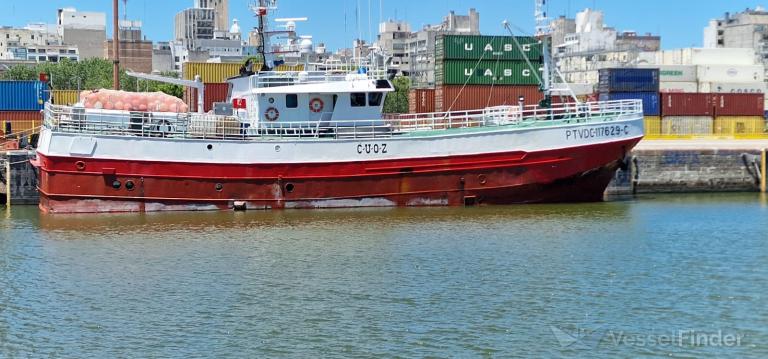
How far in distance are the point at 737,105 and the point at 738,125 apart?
99 cm

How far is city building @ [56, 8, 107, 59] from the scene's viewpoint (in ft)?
518

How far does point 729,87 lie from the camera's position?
284 feet

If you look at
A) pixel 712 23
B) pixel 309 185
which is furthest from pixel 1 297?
pixel 712 23

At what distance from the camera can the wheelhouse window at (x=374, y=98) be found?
31.8 meters

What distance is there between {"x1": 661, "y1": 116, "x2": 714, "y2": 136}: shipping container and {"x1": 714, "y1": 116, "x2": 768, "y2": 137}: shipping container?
15.3 inches

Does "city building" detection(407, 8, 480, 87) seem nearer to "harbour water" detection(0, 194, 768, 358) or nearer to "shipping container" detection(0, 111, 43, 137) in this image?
"shipping container" detection(0, 111, 43, 137)

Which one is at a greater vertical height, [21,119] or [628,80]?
[628,80]

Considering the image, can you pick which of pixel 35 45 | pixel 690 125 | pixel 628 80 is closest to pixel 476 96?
pixel 628 80

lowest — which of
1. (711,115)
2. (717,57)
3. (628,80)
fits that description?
(711,115)

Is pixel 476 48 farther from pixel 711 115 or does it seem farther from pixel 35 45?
pixel 35 45

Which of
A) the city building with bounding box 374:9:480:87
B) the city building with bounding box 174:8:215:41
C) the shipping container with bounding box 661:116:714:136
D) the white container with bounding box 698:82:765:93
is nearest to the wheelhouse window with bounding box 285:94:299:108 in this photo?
the shipping container with bounding box 661:116:714:136

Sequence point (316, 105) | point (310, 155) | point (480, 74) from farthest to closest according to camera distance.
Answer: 1. point (480, 74)
2. point (316, 105)
3. point (310, 155)

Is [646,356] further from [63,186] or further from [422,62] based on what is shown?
[422,62]

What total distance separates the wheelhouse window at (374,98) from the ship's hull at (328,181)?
2145mm
